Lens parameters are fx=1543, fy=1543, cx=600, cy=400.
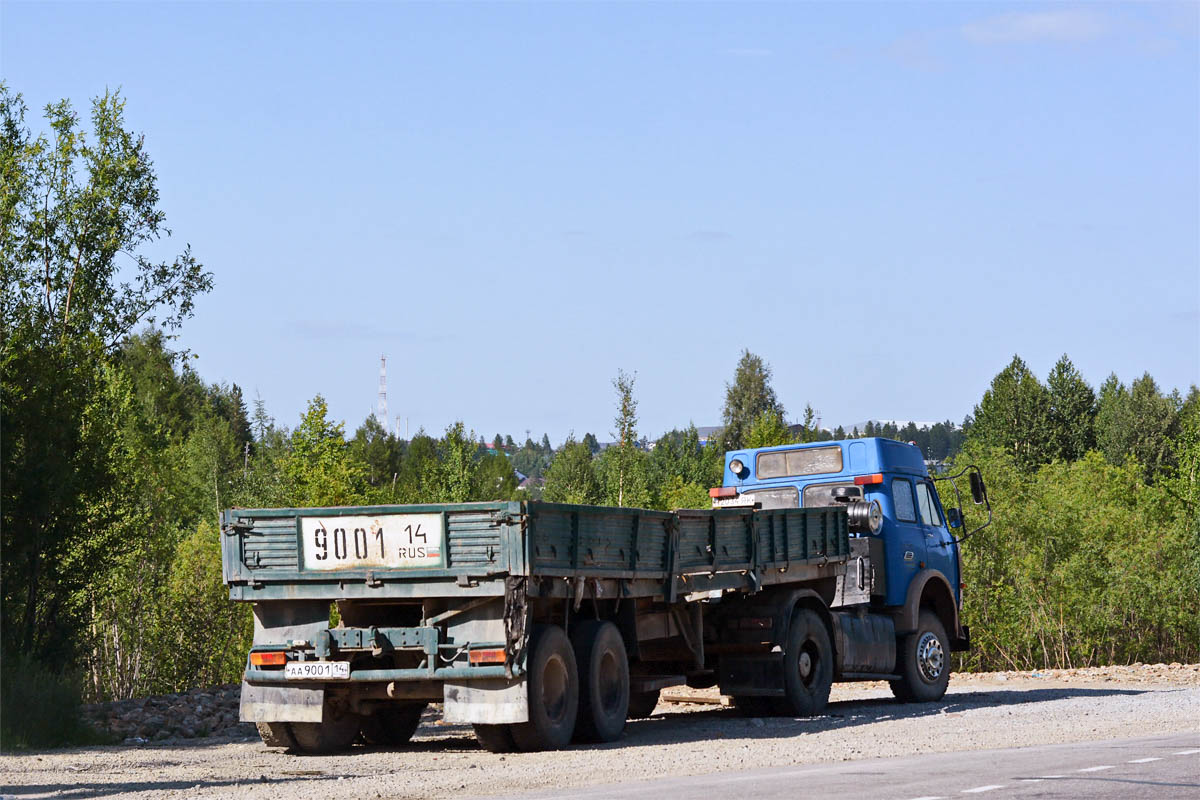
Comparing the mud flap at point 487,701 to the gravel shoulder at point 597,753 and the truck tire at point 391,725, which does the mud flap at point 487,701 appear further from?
the truck tire at point 391,725

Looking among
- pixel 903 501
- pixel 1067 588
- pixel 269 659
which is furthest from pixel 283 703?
pixel 1067 588

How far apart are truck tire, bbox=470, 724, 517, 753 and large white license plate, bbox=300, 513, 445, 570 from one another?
1595 millimetres

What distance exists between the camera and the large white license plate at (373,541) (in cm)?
1345

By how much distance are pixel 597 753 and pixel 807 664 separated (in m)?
5.09

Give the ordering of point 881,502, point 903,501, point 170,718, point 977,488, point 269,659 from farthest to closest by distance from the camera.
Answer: point 903,501 < point 881,502 < point 977,488 < point 170,718 < point 269,659

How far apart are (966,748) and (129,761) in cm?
752

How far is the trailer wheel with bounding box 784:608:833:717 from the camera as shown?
17375 mm

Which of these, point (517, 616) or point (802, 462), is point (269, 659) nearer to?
point (517, 616)

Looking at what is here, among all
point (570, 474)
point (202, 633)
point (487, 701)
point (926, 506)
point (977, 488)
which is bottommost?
point (202, 633)

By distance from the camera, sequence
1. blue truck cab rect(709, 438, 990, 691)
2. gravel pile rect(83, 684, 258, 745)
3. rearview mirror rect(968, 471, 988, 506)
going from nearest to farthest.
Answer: gravel pile rect(83, 684, 258, 745) → rearview mirror rect(968, 471, 988, 506) → blue truck cab rect(709, 438, 990, 691)

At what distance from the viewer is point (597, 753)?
13.5 m

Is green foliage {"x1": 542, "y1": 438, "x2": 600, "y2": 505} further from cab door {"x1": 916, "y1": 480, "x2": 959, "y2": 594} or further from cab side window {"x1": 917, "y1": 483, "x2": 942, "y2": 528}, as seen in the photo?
cab side window {"x1": 917, "y1": 483, "x2": 942, "y2": 528}

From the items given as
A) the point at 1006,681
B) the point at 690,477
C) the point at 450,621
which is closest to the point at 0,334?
the point at 450,621

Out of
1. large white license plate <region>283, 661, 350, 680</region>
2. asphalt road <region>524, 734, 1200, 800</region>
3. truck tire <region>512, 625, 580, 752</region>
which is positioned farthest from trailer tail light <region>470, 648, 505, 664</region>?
asphalt road <region>524, 734, 1200, 800</region>
